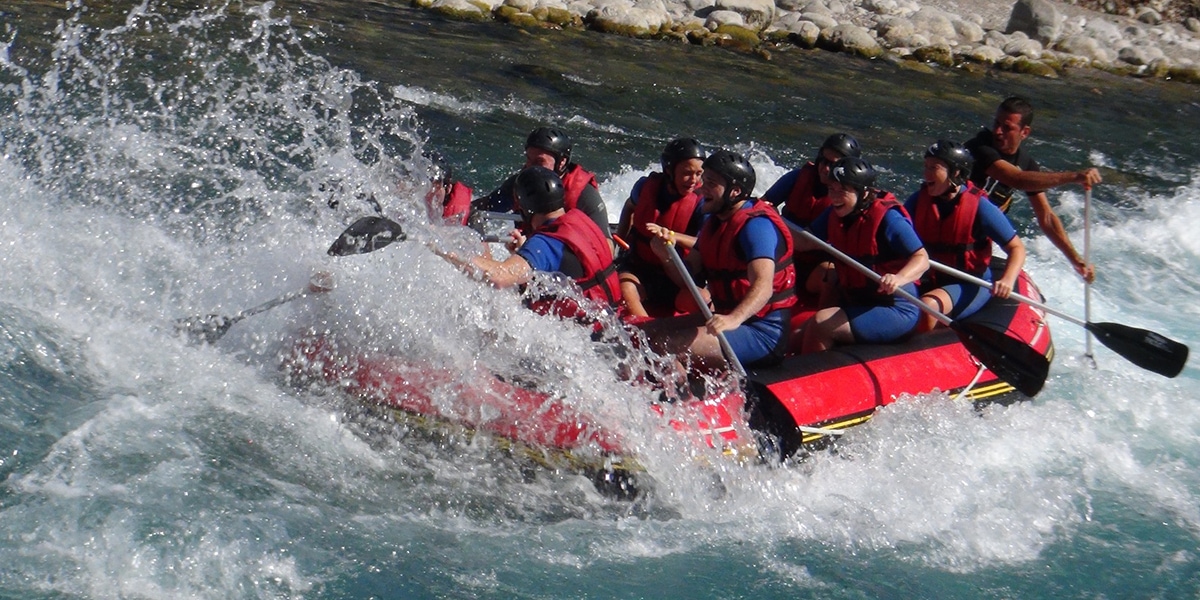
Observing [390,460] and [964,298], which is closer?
[390,460]

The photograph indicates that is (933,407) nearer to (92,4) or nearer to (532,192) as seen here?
(532,192)

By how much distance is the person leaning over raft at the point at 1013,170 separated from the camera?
7262 millimetres

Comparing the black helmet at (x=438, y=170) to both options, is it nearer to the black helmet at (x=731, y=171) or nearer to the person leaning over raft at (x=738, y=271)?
the person leaning over raft at (x=738, y=271)

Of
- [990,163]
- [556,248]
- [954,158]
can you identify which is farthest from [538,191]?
[990,163]

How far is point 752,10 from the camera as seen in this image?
18422mm

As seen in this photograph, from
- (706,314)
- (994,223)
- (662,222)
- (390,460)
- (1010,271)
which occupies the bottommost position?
(390,460)

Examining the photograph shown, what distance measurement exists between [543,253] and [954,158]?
242 cm

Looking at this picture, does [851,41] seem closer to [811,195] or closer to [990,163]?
[990,163]

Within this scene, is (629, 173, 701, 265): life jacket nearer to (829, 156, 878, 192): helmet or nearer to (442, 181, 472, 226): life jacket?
(829, 156, 878, 192): helmet

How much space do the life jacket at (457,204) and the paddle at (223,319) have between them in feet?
3.71

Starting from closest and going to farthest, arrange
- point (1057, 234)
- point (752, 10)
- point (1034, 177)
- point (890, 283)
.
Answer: point (890, 283) < point (1034, 177) < point (1057, 234) < point (752, 10)

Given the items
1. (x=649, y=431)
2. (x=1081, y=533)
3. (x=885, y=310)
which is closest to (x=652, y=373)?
(x=649, y=431)

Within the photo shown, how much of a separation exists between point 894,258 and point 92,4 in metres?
12.1

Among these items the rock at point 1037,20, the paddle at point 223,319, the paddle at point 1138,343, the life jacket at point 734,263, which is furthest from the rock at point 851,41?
the paddle at point 223,319
